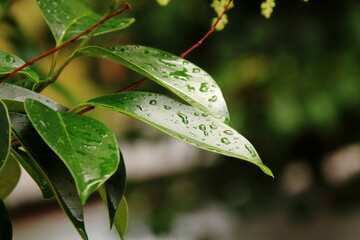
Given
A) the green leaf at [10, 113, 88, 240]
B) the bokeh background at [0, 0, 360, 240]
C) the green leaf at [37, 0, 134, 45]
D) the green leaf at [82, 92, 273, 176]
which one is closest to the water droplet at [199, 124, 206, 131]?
the green leaf at [82, 92, 273, 176]

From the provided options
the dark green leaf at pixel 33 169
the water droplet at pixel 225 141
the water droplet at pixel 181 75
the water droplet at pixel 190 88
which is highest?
the water droplet at pixel 181 75

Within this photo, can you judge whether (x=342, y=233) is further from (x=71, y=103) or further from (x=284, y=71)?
(x=71, y=103)

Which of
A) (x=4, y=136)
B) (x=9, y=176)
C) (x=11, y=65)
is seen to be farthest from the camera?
(x=9, y=176)

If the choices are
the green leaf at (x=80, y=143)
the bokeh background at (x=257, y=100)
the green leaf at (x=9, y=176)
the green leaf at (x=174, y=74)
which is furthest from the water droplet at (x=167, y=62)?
the bokeh background at (x=257, y=100)

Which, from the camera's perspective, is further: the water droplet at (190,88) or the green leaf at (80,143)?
the water droplet at (190,88)

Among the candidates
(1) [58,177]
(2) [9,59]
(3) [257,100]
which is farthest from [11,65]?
(3) [257,100]

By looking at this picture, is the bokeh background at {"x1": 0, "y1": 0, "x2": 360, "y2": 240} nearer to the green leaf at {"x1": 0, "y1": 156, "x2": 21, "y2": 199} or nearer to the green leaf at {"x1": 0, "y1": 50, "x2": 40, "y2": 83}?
the green leaf at {"x1": 0, "y1": 156, "x2": 21, "y2": 199}

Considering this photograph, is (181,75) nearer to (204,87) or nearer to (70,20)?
(204,87)

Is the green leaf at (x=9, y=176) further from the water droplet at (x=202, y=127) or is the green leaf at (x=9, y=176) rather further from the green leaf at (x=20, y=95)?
the water droplet at (x=202, y=127)
